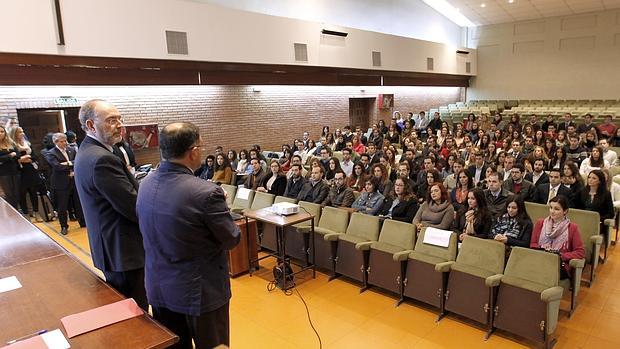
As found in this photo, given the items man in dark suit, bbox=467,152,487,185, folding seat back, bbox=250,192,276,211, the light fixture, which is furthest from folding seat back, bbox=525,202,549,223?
the light fixture

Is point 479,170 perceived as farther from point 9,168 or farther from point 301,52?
point 9,168

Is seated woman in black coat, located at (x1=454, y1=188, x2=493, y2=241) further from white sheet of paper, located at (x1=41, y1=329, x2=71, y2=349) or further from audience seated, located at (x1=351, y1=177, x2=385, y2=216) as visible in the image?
white sheet of paper, located at (x1=41, y1=329, x2=71, y2=349)

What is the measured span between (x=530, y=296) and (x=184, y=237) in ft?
9.43

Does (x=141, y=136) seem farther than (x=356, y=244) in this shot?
Yes

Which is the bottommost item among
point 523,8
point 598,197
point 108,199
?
point 598,197

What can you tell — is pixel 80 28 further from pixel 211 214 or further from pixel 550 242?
pixel 550 242

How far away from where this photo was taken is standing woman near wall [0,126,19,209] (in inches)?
252

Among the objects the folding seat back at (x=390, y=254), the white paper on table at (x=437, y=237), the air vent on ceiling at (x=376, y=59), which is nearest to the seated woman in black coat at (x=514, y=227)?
the white paper on table at (x=437, y=237)

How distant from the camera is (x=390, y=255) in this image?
4156 millimetres

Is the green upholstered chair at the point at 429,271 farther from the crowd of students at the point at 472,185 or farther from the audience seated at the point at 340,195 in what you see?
the audience seated at the point at 340,195

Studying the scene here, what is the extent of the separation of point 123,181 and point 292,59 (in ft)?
29.8

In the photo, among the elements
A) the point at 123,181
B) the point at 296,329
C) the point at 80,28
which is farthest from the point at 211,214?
the point at 80,28

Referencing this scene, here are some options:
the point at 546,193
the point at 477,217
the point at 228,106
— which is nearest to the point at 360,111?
the point at 228,106

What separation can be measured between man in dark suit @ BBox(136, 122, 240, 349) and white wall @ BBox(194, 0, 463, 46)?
8.67 meters
